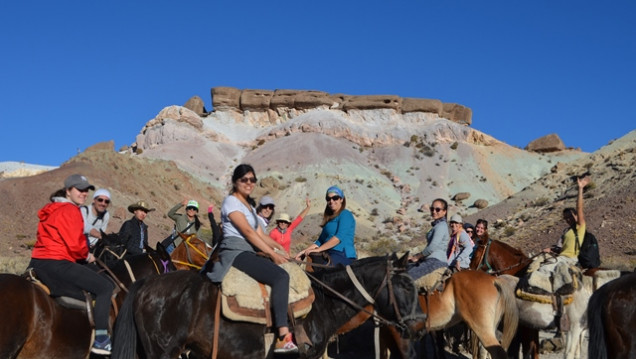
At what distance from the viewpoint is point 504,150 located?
76.7m

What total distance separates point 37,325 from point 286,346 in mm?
2733

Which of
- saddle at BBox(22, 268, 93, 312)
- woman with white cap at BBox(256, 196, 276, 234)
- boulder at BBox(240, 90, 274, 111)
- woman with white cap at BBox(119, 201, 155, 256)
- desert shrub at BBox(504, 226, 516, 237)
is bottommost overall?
saddle at BBox(22, 268, 93, 312)

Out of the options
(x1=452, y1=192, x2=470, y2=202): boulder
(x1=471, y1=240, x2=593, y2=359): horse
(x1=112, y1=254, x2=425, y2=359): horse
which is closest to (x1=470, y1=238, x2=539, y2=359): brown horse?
(x1=471, y1=240, x2=593, y2=359): horse

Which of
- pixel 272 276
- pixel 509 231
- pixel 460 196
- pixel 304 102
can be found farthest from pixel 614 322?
pixel 304 102

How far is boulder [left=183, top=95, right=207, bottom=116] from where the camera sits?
84.9 metres

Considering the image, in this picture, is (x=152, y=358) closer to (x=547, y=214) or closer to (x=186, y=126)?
(x=547, y=214)

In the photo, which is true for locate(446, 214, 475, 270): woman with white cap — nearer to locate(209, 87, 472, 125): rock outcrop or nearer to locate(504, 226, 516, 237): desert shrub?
locate(504, 226, 516, 237): desert shrub

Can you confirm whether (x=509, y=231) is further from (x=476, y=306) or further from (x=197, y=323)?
(x=197, y=323)

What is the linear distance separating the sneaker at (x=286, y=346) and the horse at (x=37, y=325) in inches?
94.2

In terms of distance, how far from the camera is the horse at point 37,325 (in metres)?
6.21

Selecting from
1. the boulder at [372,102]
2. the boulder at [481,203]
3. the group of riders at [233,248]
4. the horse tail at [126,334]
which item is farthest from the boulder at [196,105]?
the horse tail at [126,334]

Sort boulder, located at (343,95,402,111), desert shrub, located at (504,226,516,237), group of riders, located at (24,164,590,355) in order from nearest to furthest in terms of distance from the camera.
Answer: group of riders, located at (24,164,590,355), desert shrub, located at (504,226,516,237), boulder, located at (343,95,402,111)

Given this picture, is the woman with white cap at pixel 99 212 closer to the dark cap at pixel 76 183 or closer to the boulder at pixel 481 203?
the dark cap at pixel 76 183

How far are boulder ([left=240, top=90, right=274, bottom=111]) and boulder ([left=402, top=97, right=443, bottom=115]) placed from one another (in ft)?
59.2
